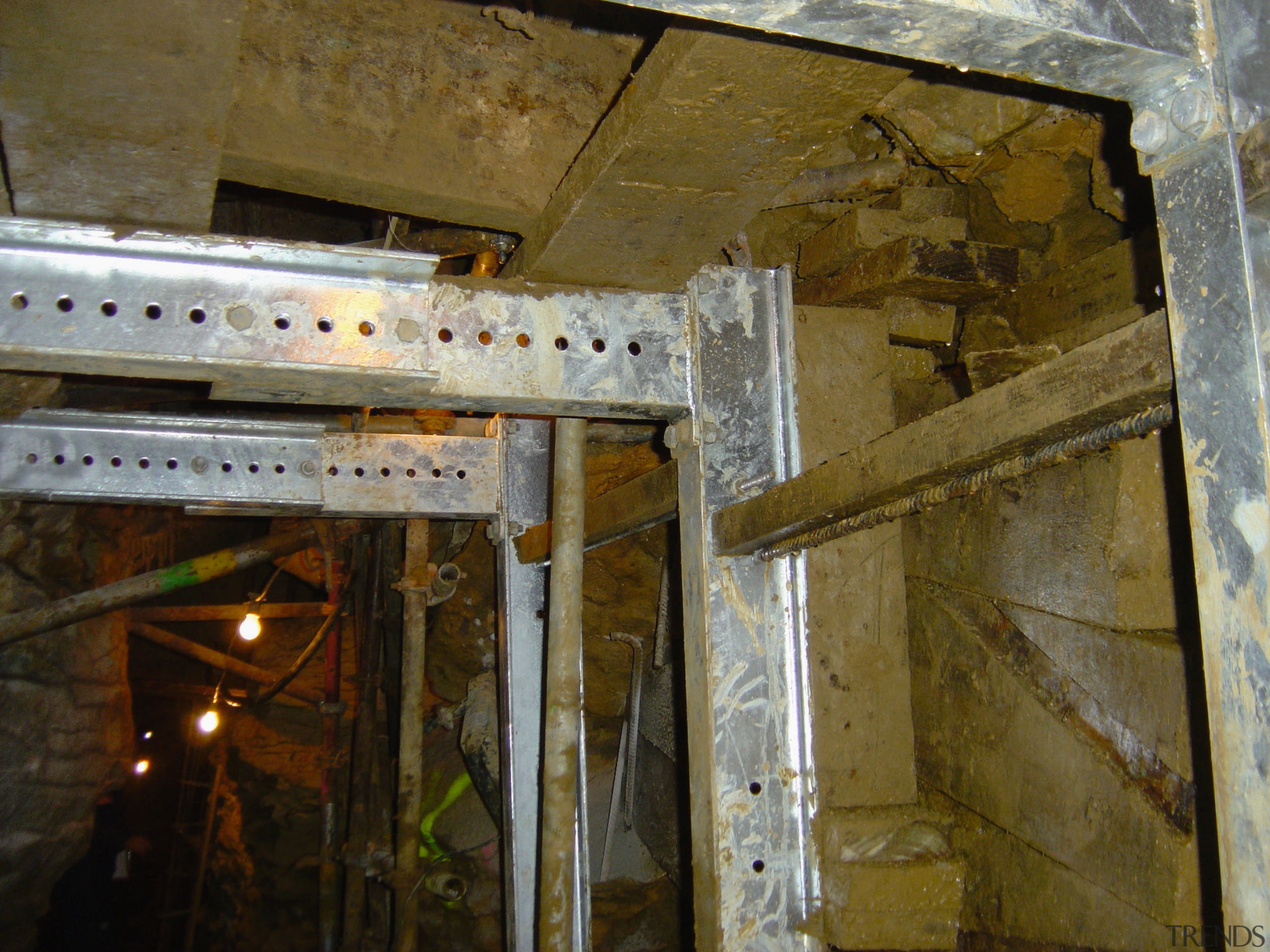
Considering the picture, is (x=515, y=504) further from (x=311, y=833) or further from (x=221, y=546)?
(x=221, y=546)

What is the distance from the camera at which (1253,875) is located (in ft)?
2.57

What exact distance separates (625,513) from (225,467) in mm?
1304

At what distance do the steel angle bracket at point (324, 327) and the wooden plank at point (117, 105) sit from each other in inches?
2.1

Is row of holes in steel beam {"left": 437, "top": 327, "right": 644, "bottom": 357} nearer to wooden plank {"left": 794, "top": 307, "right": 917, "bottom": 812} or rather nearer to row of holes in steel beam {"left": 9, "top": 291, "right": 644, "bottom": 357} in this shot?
row of holes in steel beam {"left": 9, "top": 291, "right": 644, "bottom": 357}

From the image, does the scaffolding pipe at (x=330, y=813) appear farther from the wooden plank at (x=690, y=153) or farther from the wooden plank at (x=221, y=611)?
the wooden plank at (x=690, y=153)

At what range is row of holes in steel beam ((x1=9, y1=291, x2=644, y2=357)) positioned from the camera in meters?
1.40

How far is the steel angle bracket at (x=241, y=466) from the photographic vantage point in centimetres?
254

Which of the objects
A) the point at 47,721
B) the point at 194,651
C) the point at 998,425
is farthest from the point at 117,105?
the point at 194,651

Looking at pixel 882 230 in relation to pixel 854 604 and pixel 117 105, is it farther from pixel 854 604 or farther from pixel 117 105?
pixel 117 105

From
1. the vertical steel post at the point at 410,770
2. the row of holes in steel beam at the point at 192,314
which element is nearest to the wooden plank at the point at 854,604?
the row of holes in steel beam at the point at 192,314

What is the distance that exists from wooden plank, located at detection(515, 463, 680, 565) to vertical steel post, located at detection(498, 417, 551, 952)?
0.08m

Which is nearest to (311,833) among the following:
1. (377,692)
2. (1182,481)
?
(377,692)

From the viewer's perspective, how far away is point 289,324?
1.51 m

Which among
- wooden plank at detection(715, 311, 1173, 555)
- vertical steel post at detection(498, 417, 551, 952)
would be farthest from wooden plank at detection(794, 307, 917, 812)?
vertical steel post at detection(498, 417, 551, 952)
